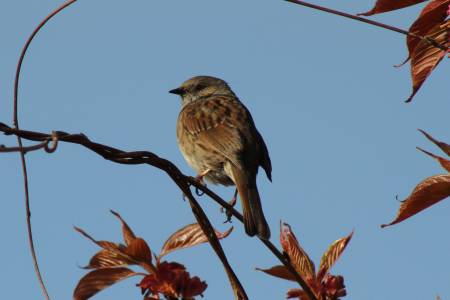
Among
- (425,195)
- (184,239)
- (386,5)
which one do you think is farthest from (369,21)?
(184,239)

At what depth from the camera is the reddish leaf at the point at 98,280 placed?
207cm

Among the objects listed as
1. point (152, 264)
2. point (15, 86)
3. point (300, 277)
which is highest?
point (15, 86)

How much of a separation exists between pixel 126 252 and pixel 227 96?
17.2 ft

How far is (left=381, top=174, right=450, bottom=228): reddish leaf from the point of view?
2.18 m

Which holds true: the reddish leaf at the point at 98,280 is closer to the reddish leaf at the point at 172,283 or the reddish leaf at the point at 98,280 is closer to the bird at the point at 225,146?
the reddish leaf at the point at 172,283

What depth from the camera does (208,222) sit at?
221 cm

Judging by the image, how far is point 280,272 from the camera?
2.16 metres

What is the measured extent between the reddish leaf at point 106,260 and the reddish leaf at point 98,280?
17 millimetres

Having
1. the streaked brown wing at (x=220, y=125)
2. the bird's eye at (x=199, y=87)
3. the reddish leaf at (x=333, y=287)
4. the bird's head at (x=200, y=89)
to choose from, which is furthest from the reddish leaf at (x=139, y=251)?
the bird's eye at (x=199, y=87)

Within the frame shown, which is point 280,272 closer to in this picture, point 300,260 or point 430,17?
point 300,260

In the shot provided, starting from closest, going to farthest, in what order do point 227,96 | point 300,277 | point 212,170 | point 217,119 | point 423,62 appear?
point 300,277
point 423,62
point 212,170
point 217,119
point 227,96

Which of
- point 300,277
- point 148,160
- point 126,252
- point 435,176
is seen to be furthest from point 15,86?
point 435,176

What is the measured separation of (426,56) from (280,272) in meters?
0.92

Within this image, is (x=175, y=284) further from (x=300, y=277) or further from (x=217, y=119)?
(x=217, y=119)
